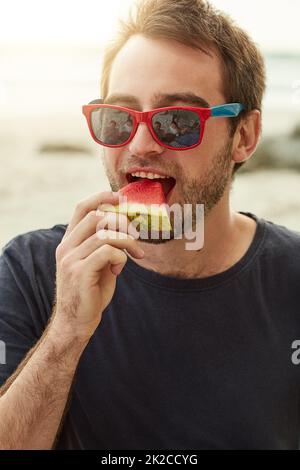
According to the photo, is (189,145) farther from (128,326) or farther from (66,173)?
(66,173)

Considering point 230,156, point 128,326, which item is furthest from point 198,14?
point 128,326

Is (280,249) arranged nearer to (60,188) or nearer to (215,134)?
(215,134)

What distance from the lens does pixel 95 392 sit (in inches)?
72.7

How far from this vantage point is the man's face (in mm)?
1860

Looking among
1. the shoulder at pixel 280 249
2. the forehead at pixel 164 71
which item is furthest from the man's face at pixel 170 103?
the shoulder at pixel 280 249

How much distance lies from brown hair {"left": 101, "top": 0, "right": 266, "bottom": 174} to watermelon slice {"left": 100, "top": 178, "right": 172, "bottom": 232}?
1.52 feet

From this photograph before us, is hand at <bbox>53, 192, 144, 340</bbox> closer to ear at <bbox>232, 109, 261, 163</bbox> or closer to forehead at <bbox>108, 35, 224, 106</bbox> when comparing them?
forehead at <bbox>108, 35, 224, 106</bbox>

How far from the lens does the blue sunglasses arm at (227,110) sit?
75.5 inches

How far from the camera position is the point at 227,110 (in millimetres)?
1978

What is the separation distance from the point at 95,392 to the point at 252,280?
686mm

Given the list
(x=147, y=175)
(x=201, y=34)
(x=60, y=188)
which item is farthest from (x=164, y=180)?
(x=60, y=188)

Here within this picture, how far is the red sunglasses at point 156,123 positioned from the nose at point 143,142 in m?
0.01

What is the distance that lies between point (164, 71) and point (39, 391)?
1108 millimetres

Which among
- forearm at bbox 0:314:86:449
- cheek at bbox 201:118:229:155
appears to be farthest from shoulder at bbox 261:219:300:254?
forearm at bbox 0:314:86:449
